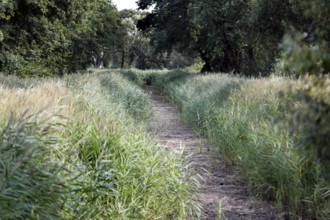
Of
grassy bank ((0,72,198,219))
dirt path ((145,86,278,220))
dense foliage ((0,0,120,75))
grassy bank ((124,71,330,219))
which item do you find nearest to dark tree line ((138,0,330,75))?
grassy bank ((124,71,330,219))

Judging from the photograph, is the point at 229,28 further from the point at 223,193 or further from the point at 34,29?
the point at 223,193

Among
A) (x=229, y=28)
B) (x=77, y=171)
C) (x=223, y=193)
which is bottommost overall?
(x=223, y=193)

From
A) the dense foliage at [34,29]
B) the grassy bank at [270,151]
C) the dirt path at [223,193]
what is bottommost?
the dirt path at [223,193]

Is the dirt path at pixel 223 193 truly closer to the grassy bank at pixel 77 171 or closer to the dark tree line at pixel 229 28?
the grassy bank at pixel 77 171

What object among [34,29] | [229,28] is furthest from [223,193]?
[229,28]

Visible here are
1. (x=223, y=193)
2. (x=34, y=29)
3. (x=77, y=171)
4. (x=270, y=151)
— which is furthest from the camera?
(x=34, y=29)

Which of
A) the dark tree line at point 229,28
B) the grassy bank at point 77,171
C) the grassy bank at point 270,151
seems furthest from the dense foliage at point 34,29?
the grassy bank at point 77,171

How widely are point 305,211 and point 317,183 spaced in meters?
0.41

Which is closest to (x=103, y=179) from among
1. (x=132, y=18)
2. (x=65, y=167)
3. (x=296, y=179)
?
(x=65, y=167)

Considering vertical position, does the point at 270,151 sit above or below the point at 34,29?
below

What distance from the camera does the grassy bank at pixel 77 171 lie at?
332cm

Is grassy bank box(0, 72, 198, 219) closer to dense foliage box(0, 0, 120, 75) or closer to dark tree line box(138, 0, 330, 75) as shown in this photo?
dark tree line box(138, 0, 330, 75)

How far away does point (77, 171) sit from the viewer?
3975 mm

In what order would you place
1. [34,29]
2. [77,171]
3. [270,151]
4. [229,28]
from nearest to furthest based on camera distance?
[77,171] < [270,151] < [34,29] < [229,28]
